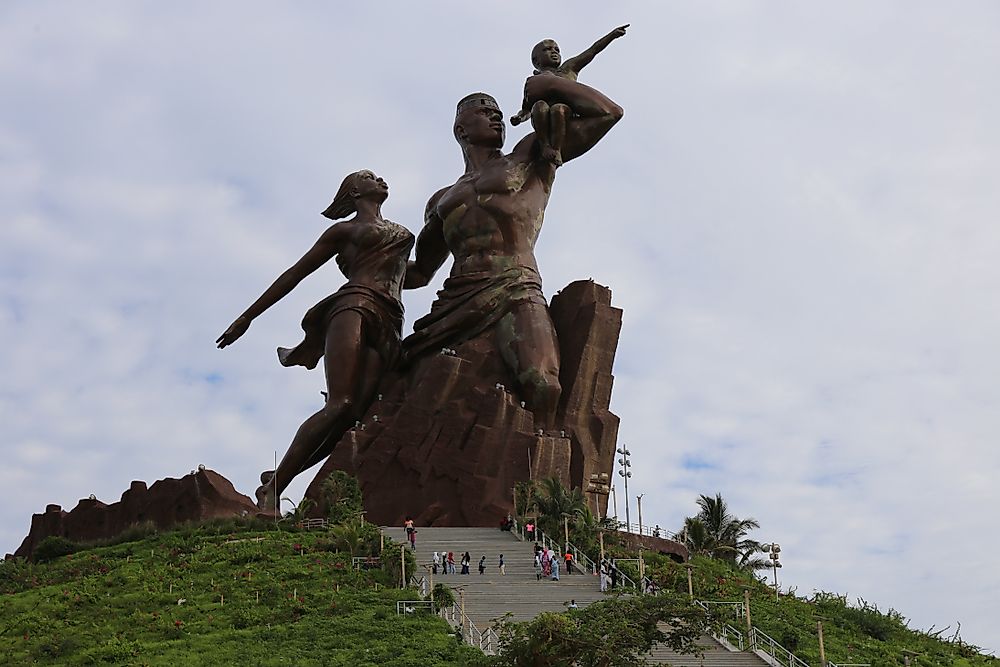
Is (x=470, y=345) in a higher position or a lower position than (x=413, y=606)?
higher

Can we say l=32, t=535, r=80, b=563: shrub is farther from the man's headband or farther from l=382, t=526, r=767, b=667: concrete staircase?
the man's headband

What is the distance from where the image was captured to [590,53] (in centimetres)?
3173

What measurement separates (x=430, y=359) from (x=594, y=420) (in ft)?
11.3

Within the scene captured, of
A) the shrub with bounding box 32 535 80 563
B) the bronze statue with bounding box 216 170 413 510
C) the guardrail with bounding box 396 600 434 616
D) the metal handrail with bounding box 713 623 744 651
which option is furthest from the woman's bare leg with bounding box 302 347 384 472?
the metal handrail with bounding box 713 623 744 651

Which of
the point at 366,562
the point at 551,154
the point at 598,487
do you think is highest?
the point at 551,154

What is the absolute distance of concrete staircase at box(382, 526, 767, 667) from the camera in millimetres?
20438

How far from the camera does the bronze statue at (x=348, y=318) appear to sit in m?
30.9

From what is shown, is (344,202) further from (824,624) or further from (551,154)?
(824,624)

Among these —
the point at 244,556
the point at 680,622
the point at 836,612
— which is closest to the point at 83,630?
the point at 244,556

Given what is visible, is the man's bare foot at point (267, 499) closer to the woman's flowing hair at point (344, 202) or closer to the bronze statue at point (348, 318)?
the bronze statue at point (348, 318)

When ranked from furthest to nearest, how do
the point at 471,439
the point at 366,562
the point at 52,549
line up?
the point at 471,439 → the point at 52,549 → the point at 366,562

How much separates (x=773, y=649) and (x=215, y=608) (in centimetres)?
813

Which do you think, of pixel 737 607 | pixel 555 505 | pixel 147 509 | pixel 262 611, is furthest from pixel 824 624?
pixel 147 509

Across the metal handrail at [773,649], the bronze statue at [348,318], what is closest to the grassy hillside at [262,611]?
the metal handrail at [773,649]
